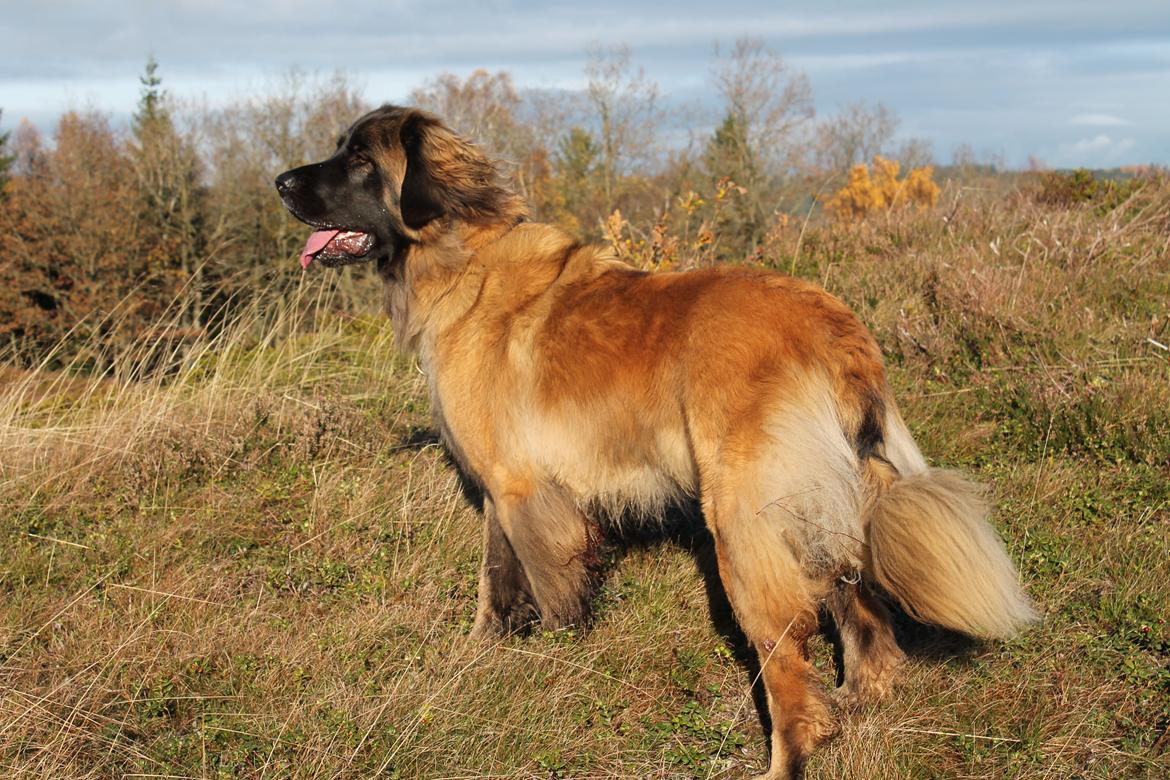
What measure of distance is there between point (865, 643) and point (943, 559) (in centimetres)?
67

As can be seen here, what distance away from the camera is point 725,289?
A: 306 centimetres

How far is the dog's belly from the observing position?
121 inches

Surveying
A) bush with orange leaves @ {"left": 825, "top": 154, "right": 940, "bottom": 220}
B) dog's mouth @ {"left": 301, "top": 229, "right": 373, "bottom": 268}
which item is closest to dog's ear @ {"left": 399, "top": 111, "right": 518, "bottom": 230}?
dog's mouth @ {"left": 301, "top": 229, "right": 373, "bottom": 268}

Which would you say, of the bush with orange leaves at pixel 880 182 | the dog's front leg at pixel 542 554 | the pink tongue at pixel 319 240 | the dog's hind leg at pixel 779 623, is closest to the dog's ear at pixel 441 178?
the pink tongue at pixel 319 240

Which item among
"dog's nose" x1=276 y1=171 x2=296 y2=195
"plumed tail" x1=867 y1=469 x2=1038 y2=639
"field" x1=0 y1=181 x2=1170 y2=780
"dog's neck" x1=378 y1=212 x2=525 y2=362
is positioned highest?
"dog's nose" x1=276 y1=171 x2=296 y2=195

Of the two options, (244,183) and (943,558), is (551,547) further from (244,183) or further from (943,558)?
(244,183)

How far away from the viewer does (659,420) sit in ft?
10.0

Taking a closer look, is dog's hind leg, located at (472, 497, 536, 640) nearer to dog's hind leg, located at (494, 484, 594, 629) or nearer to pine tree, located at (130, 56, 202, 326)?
dog's hind leg, located at (494, 484, 594, 629)

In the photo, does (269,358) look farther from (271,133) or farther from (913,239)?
(271,133)

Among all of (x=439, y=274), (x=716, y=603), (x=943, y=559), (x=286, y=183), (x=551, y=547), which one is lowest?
(x=716, y=603)

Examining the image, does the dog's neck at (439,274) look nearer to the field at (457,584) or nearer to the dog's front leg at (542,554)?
the dog's front leg at (542,554)

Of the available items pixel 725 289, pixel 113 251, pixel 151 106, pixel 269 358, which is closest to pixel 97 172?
pixel 113 251

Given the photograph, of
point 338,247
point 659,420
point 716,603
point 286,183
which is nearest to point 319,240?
point 338,247

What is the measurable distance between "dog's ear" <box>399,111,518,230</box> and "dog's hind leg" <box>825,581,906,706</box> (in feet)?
6.82
